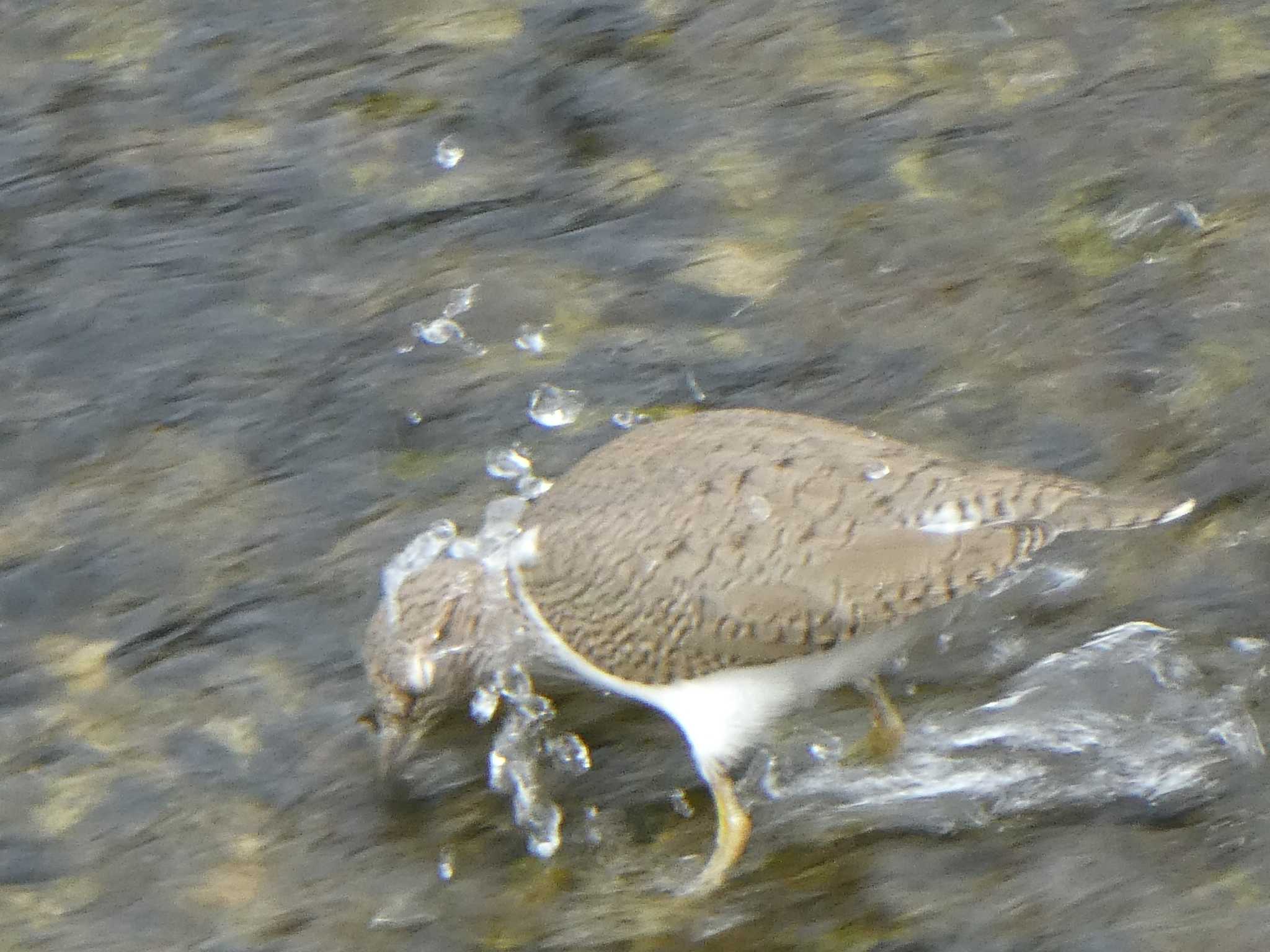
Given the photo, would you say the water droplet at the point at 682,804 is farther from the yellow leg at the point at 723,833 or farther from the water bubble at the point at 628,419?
the water bubble at the point at 628,419

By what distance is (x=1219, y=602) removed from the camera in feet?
19.9

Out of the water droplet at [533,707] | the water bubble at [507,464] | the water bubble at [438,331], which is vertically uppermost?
the water bubble at [438,331]

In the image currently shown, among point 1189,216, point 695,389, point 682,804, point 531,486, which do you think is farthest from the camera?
point 1189,216

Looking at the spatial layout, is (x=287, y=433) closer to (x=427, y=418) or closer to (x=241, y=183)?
(x=427, y=418)

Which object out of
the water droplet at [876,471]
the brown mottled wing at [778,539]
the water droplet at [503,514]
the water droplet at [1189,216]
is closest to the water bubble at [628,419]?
the water droplet at [503,514]

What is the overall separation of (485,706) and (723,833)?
1.01 meters

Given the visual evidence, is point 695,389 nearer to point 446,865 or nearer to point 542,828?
point 542,828

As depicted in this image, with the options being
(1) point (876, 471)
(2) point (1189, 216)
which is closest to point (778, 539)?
(1) point (876, 471)

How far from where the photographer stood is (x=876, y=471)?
5.52 meters

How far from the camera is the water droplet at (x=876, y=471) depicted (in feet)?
18.1

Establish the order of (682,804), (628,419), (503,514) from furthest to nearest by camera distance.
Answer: (628,419)
(503,514)
(682,804)

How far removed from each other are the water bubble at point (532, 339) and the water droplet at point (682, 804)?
6.73 feet

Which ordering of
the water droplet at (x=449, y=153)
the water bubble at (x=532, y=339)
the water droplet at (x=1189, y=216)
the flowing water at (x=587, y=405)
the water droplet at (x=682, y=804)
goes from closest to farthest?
the flowing water at (x=587, y=405) < the water droplet at (x=682, y=804) < the water bubble at (x=532, y=339) < the water droplet at (x=1189, y=216) < the water droplet at (x=449, y=153)

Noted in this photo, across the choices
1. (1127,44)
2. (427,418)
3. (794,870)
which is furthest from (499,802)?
(1127,44)
